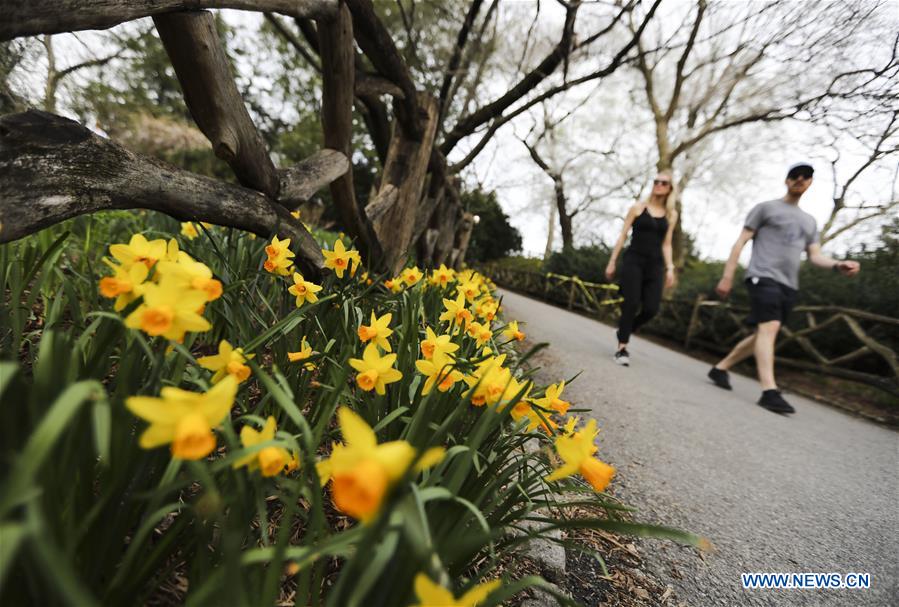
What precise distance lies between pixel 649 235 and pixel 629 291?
1.98 ft

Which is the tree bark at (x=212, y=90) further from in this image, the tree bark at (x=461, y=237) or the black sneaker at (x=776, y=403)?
the tree bark at (x=461, y=237)

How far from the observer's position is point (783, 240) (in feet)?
11.9

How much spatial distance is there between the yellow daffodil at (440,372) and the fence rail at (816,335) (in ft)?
20.0

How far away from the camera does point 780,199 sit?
375cm

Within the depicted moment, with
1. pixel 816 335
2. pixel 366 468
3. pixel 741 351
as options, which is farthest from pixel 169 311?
pixel 816 335

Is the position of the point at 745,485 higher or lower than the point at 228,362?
lower

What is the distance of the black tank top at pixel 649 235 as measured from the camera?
163 inches

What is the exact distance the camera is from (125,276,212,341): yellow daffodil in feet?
1.90

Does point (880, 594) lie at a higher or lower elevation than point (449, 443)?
lower

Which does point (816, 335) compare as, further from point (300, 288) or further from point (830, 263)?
point (300, 288)

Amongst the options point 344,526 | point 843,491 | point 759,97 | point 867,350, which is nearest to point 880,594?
point 843,491

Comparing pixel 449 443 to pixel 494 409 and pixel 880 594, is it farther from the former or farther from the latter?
pixel 880 594

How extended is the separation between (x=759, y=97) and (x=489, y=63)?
8500 millimetres

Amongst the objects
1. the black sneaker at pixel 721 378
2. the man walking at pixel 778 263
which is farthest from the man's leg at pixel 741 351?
the man walking at pixel 778 263
